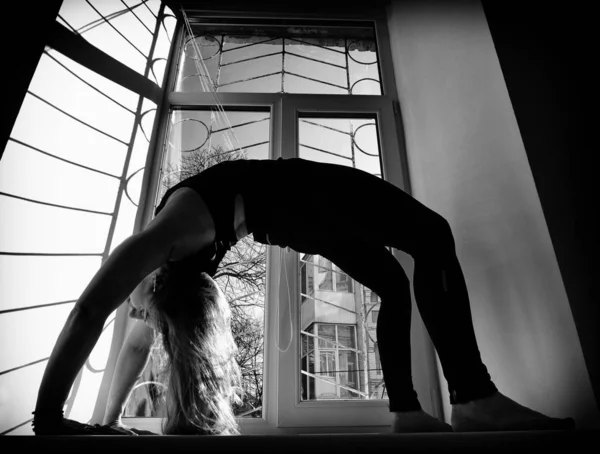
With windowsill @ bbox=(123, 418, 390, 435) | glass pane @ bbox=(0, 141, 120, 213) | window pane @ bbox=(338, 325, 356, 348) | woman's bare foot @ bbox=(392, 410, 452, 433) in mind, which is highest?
glass pane @ bbox=(0, 141, 120, 213)

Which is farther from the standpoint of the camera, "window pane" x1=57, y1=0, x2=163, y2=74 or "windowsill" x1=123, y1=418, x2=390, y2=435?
"window pane" x1=57, y1=0, x2=163, y2=74

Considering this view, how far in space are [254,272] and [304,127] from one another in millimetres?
697

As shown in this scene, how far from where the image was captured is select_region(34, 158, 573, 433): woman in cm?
72

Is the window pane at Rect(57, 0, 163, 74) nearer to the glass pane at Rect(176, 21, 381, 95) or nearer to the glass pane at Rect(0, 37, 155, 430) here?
the glass pane at Rect(0, 37, 155, 430)

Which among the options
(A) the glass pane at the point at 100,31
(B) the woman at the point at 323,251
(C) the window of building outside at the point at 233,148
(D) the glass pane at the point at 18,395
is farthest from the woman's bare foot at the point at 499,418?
(A) the glass pane at the point at 100,31

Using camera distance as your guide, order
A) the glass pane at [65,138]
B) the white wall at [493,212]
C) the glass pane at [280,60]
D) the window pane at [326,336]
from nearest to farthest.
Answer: the white wall at [493,212] < the glass pane at [65,138] < the window pane at [326,336] < the glass pane at [280,60]

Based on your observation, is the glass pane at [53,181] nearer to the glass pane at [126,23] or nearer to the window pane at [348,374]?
the glass pane at [126,23]

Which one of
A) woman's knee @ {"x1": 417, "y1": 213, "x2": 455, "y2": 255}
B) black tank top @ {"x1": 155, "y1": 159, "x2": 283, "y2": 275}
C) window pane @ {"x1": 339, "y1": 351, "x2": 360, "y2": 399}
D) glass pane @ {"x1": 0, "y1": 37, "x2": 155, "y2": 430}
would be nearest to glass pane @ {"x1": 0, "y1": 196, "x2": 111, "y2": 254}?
glass pane @ {"x1": 0, "y1": 37, "x2": 155, "y2": 430}

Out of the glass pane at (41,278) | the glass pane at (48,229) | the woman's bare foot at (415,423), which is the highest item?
the glass pane at (48,229)

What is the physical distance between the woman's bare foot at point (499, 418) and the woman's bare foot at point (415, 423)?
8cm

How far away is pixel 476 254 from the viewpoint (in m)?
1.01

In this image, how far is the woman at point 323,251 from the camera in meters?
0.72

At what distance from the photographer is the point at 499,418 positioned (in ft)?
2.09

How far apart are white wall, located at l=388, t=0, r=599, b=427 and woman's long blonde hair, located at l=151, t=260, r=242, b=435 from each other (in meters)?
0.66
